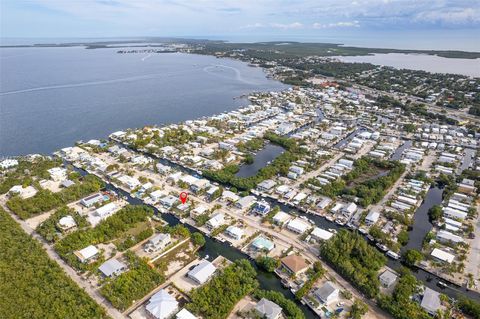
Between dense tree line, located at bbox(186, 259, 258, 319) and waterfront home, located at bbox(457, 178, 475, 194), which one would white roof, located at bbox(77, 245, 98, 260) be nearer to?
dense tree line, located at bbox(186, 259, 258, 319)

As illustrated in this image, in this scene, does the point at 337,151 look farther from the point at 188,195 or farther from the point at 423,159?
the point at 188,195

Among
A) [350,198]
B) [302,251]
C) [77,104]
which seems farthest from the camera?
[77,104]

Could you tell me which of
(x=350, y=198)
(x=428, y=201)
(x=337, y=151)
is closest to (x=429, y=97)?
(x=337, y=151)

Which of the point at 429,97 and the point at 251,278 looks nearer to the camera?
the point at 251,278

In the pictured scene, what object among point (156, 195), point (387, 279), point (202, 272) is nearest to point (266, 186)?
point (156, 195)

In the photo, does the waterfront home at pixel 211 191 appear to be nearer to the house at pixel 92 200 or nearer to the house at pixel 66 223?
the house at pixel 92 200

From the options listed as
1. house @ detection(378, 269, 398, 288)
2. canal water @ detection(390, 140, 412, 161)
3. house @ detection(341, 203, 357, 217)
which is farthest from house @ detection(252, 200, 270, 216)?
canal water @ detection(390, 140, 412, 161)
